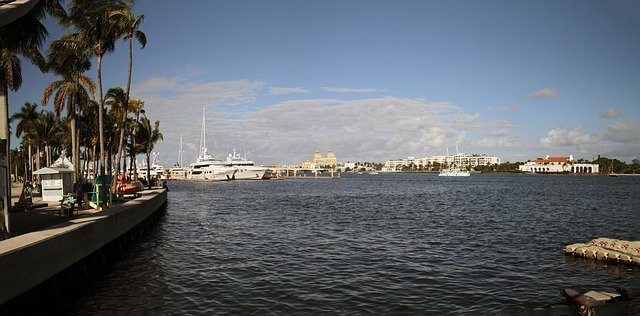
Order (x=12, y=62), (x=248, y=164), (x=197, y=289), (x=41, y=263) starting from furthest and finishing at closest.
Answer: (x=248, y=164)
(x=12, y=62)
(x=197, y=289)
(x=41, y=263)

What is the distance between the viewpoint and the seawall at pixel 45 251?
1212cm

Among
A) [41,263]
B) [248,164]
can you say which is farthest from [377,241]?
[248,164]

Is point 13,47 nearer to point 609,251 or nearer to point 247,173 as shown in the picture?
point 609,251

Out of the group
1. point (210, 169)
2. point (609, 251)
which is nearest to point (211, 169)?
point (210, 169)

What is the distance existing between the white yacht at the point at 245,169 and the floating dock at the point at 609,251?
15260 centimetres

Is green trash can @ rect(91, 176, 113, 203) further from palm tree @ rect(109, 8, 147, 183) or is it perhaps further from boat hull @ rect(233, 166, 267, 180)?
boat hull @ rect(233, 166, 267, 180)

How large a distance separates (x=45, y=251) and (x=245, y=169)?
15953cm

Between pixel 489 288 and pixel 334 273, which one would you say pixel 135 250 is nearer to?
pixel 334 273

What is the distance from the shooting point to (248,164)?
176m

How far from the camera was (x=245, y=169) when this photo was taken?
172625 mm

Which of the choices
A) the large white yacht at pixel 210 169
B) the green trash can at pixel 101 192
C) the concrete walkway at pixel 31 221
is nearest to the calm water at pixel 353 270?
the concrete walkway at pixel 31 221

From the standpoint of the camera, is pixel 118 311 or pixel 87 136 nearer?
pixel 118 311

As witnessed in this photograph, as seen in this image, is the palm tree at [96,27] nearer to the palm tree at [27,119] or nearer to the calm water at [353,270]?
the calm water at [353,270]

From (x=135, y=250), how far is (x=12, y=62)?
12.7 m
